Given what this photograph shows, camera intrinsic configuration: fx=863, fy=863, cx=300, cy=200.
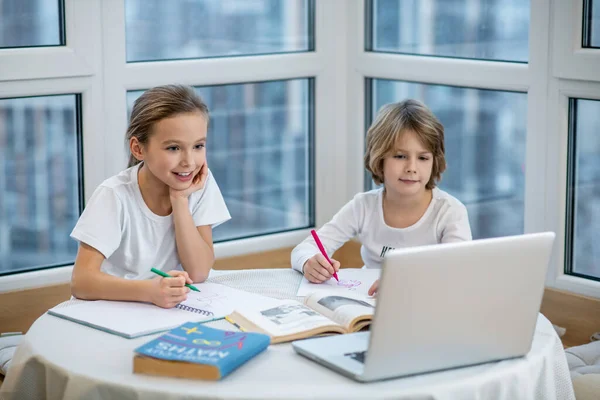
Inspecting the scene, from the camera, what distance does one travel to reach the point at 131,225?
1986 millimetres

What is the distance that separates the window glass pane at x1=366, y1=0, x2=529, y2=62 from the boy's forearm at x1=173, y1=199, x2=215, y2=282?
3.94ft

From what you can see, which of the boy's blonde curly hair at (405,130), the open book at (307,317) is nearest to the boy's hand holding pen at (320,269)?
the open book at (307,317)

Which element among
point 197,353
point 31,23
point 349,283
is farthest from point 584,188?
point 31,23

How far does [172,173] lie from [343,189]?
1377mm

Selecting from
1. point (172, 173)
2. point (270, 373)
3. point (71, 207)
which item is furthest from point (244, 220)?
point (270, 373)

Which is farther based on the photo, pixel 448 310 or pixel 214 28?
pixel 214 28

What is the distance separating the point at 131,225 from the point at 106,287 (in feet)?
0.88

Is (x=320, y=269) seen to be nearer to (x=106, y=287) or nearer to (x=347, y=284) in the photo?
(x=347, y=284)

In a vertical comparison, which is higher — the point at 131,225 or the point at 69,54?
the point at 69,54

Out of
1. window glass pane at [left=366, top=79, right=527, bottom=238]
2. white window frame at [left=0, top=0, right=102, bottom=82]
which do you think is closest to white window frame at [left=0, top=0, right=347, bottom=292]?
white window frame at [left=0, top=0, right=102, bottom=82]

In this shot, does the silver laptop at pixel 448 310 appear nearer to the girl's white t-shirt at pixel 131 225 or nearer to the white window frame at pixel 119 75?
the girl's white t-shirt at pixel 131 225

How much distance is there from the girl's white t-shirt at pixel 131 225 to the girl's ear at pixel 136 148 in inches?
1.5

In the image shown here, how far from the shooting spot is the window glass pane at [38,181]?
2549 millimetres

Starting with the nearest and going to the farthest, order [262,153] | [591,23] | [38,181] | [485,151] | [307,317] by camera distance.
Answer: [307,317]
[591,23]
[38,181]
[485,151]
[262,153]
